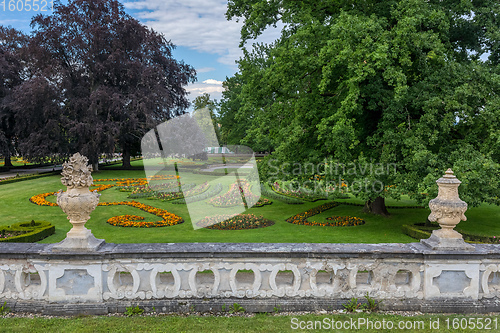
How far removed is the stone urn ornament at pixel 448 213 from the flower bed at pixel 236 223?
8.11 meters

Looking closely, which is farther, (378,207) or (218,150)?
(218,150)

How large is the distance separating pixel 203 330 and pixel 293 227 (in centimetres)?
853

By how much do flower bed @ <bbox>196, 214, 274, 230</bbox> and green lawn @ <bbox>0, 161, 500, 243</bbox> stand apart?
433mm

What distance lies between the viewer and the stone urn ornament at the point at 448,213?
519 centimetres

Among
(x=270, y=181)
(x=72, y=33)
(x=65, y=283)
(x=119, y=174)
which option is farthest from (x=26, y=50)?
(x=65, y=283)

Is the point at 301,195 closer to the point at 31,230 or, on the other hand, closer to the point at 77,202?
the point at 31,230

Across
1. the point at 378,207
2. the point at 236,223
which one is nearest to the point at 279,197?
the point at 378,207

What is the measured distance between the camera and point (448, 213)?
521 cm

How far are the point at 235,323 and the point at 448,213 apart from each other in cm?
350

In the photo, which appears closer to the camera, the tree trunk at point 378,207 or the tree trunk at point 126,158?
the tree trunk at point 378,207

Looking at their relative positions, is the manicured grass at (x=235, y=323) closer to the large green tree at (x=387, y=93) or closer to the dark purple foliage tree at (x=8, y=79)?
the large green tree at (x=387, y=93)

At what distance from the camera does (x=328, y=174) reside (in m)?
11.6

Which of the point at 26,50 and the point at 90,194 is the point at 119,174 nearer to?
the point at 26,50

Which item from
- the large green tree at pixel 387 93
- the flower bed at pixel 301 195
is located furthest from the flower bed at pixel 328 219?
the flower bed at pixel 301 195
